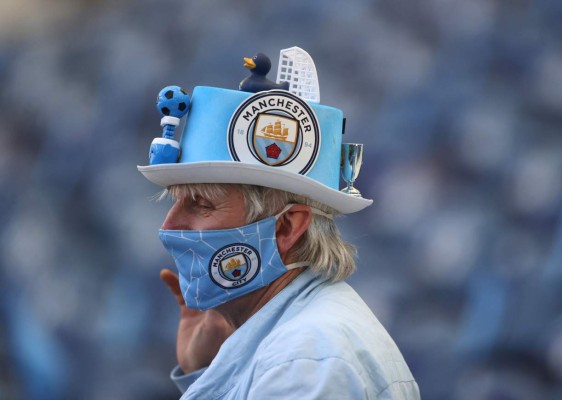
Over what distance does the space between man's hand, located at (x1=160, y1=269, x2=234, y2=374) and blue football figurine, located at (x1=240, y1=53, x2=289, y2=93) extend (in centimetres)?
104

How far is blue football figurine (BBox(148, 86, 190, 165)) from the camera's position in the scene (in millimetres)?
2217

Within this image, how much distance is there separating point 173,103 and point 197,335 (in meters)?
1.10

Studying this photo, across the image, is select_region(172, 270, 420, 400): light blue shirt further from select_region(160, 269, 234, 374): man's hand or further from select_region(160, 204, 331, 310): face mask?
select_region(160, 269, 234, 374): man's hand

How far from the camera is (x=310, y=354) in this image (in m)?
1.75

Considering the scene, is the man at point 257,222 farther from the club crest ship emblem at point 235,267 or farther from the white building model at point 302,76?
the white building model at point 302,76

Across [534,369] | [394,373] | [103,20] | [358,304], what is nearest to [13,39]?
[103,20]

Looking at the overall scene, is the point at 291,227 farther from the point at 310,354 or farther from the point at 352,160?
the point at 310,354

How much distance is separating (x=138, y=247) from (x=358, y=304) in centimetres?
157

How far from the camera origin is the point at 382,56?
3.26m

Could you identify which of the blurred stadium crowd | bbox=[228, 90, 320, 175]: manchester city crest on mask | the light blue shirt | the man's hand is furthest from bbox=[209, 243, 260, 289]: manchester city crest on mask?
the blurred stadium crowd

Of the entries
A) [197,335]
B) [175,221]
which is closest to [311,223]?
[175,221]

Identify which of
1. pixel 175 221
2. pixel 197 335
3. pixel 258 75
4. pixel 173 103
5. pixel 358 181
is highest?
pixel 258 75

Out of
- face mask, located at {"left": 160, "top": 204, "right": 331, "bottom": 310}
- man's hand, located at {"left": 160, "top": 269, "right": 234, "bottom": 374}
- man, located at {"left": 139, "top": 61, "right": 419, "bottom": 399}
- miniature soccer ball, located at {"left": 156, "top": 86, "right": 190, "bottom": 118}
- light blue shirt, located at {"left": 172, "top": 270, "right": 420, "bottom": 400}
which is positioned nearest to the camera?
light blue shirt, located at {"left": 172, "top": 270, "right": 420, "bottom": 400}

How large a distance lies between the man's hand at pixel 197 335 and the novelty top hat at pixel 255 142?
848 mm
